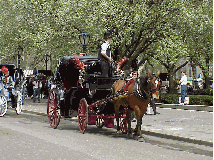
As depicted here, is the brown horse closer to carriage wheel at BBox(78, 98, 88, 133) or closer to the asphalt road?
the asphalt road

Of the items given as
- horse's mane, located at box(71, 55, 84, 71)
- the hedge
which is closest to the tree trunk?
the hedge

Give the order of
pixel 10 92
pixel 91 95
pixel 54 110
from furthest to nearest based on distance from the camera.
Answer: pixel 10 92, pixel 54 110, pixel 91 95

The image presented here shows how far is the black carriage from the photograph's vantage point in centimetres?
1321

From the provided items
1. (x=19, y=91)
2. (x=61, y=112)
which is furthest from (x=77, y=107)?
(x=19, y=91)

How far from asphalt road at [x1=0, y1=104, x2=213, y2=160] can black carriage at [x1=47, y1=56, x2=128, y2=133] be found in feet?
1.88

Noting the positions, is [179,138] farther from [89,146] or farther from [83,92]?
[83,92]

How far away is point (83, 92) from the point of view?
1391 cm

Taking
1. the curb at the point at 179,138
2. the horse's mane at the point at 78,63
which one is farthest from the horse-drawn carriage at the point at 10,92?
the curb at the point at 179,138

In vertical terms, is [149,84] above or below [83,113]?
above

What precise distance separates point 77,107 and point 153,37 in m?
14.8

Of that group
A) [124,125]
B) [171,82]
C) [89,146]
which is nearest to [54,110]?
[124,125]

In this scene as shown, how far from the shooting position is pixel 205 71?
36.5m

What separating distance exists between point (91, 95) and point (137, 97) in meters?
1.97

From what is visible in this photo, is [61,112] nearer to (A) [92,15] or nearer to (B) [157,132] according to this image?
(B) [157,132]
